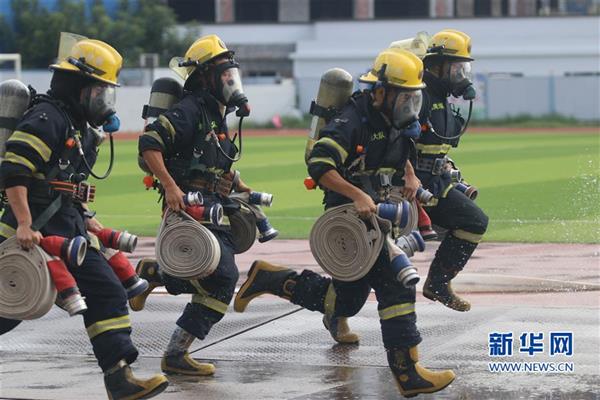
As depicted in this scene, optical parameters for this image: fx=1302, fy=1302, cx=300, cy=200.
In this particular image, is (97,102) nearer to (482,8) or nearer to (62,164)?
(62,164)

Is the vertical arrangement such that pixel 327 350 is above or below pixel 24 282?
below

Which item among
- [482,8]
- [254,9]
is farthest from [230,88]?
[482,8]

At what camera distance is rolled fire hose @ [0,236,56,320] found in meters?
6.46

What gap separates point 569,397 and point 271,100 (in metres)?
39.8

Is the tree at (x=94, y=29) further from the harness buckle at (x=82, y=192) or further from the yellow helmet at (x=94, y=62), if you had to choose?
the harness buckle at (x=82, y=192)

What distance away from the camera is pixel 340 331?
8.36m

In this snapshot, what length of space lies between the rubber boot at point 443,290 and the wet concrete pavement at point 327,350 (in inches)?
3.4

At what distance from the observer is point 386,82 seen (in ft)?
23.8

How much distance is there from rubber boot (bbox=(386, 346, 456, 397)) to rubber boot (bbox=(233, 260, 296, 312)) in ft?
5.12

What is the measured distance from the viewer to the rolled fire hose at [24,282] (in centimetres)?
646

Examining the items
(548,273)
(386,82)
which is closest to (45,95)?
(386,82)

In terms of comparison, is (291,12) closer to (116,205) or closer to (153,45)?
(153,45)

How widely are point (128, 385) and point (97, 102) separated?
1480 mm

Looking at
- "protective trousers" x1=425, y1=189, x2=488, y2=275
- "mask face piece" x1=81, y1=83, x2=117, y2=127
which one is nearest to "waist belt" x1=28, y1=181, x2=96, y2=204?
"mask face piece" x1=81, y1=83, x2=117, y2=127
